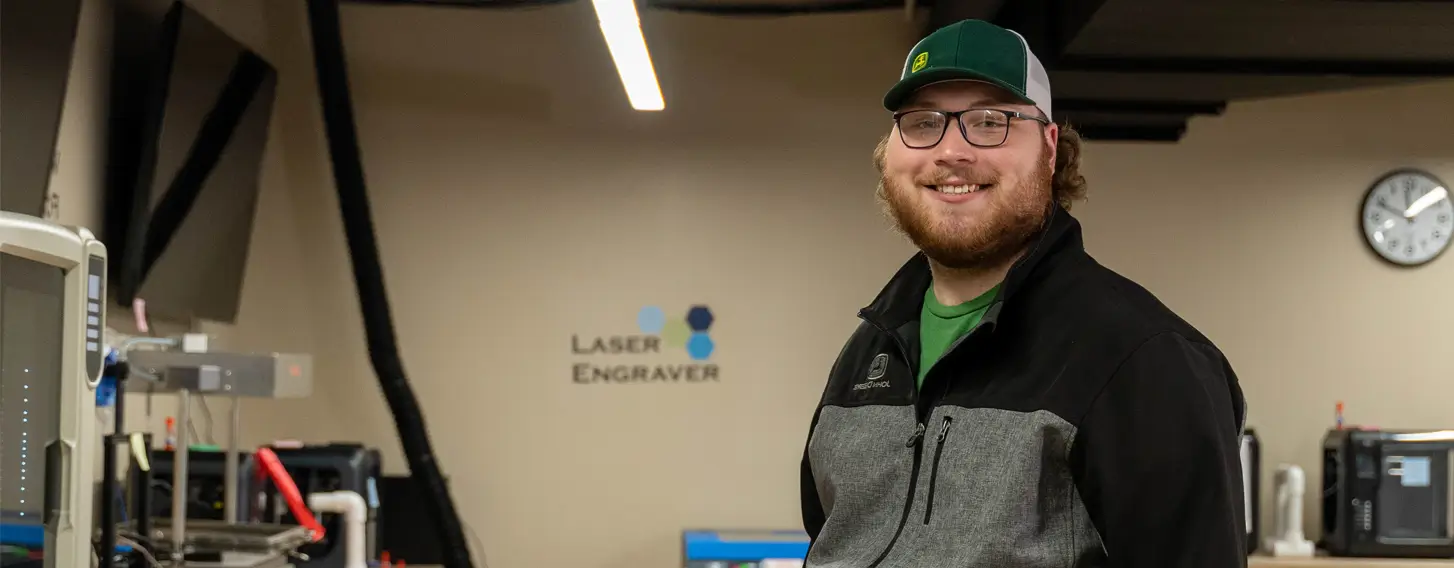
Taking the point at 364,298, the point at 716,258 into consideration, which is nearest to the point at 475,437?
the point at 364,298

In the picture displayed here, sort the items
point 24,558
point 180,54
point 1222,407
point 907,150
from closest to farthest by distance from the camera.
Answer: point 1222,407 < point 907,150 < point 24,558 < point 180,54

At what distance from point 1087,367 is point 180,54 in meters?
3.03

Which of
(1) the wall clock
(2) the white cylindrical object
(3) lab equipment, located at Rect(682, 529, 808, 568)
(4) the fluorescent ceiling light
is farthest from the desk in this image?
(4) the fluorescent ceiling light

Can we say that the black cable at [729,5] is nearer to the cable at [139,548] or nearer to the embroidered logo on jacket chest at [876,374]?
the cable at [139,548]

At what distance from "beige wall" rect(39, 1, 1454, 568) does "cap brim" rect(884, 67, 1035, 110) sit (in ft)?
11.4

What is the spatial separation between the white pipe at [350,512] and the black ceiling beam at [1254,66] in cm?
238

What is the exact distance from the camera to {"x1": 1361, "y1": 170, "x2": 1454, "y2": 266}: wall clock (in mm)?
4965

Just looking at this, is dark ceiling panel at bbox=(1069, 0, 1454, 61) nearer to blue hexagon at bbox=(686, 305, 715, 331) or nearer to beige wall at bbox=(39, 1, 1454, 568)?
beige wall at bbox=(39, 1, 1454, 568)

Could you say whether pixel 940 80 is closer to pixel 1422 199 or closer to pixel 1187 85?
pixel 1187 85

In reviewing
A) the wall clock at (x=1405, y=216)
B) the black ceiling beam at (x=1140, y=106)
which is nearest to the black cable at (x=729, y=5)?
the black ceiling beam at (x=1140, y=106)

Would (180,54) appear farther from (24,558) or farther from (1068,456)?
(1068,456)

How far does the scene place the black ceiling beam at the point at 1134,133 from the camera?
4914mm

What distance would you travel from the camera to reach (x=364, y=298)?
4.60 m

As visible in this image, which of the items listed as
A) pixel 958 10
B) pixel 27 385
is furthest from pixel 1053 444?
pixel 958 10
